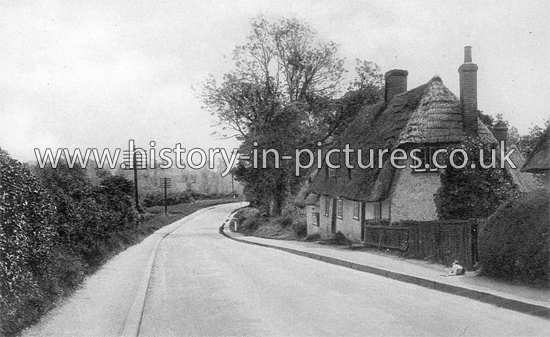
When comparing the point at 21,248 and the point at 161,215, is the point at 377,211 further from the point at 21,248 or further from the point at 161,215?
the point at 161,215

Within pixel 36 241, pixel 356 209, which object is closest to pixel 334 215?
pixel 356 209

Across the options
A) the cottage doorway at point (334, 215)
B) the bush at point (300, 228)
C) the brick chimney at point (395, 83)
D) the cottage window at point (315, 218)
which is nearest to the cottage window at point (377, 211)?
the cottage doorway at point (334, 215)

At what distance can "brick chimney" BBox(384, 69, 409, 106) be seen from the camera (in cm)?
3014

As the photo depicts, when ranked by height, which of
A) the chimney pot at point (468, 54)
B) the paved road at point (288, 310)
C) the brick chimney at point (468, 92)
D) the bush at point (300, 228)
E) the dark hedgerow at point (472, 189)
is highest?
the chimney pot at point (468, 54)

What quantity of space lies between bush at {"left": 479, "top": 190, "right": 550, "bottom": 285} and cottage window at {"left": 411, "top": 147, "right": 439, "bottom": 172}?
37.8 ft

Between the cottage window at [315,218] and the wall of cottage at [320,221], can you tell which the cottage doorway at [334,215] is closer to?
the wall of cottage at [320,221]

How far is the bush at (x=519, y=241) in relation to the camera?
1007 cm

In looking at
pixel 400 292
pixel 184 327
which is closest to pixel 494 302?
pixel 400 292

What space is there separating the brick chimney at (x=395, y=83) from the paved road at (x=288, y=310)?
18.2 metres

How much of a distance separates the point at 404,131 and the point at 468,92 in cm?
315

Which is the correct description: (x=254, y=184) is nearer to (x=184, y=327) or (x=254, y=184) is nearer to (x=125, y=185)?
(x=125, y=185)

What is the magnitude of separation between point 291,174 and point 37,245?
124 feet

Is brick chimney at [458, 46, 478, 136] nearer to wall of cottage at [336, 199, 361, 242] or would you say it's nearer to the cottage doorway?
wall of cottage at [336, 199, 361, 242]

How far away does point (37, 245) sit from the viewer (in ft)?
28.0
